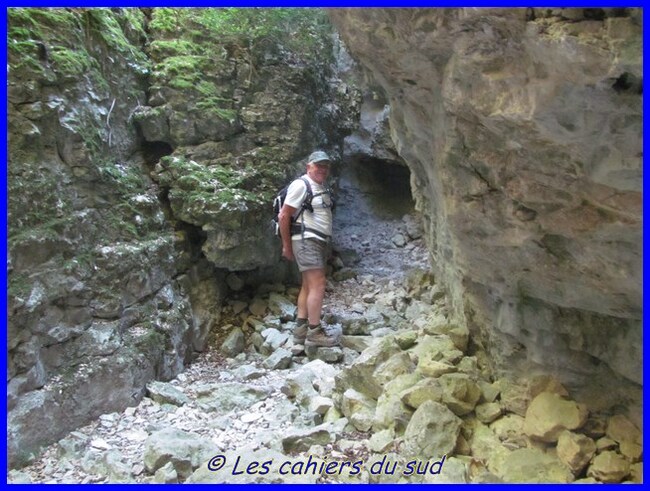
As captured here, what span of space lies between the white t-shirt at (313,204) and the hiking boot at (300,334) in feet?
3.04

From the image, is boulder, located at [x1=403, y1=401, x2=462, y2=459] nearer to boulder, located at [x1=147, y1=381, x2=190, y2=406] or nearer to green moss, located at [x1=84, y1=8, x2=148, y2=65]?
boulder, located at [x1=147, y1=381, x2=190, y2=406]

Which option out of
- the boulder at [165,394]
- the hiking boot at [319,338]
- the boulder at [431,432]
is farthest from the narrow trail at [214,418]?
the boulder at [431,432]

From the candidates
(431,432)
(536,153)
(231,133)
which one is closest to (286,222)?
(231,133)

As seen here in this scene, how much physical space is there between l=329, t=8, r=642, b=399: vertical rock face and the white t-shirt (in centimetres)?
148

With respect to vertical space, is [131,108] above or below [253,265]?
above

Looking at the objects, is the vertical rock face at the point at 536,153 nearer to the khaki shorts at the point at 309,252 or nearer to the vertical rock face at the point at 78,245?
the khaki shorts at the point at 309,252

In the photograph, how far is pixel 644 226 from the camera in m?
1.76

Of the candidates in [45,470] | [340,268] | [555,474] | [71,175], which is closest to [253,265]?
[340,268]

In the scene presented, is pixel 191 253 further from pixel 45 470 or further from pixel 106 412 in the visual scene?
pixel 45 470

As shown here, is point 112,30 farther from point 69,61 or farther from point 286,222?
point 286,222

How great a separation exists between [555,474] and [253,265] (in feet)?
12.3

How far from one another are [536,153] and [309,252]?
2.97m

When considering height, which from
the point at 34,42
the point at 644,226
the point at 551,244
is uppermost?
the point at 34,42

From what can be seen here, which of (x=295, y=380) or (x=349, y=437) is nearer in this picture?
(x=349, y=437)
